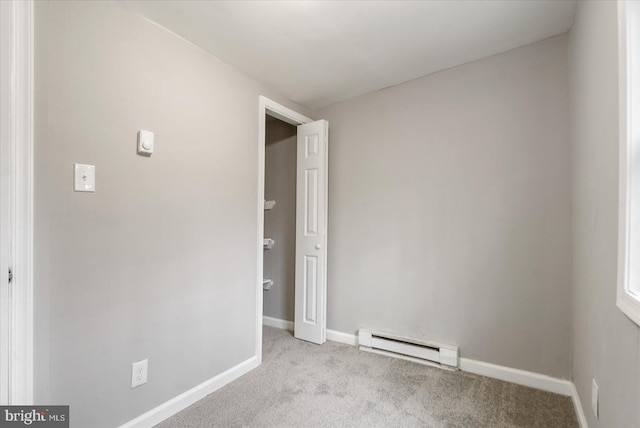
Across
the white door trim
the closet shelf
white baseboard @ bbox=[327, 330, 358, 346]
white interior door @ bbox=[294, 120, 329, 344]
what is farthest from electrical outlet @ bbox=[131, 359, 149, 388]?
the closet shelf

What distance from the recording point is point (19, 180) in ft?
4.17

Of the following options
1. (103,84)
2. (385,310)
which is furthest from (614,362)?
(103,84)

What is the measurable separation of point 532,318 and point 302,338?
1912mm

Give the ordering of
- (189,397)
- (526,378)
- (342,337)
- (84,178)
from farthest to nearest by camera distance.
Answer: (342,337) → (526,378) → (189,397) → (84,178)

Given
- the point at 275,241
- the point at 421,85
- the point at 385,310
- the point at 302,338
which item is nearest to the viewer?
the point at 421,85

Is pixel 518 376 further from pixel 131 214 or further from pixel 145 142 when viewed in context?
Result: pixel 145 142

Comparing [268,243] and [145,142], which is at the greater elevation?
[145,142]

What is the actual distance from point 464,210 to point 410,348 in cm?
119

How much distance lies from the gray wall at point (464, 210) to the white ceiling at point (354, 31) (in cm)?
26

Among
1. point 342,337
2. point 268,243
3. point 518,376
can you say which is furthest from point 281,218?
point 518,376

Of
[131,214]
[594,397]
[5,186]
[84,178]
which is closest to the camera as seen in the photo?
[5,186]

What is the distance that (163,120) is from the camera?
1823 millimetres

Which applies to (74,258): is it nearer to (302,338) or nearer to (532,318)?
(302,338)

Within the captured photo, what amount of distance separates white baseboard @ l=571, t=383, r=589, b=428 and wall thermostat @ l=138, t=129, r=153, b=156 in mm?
2697
